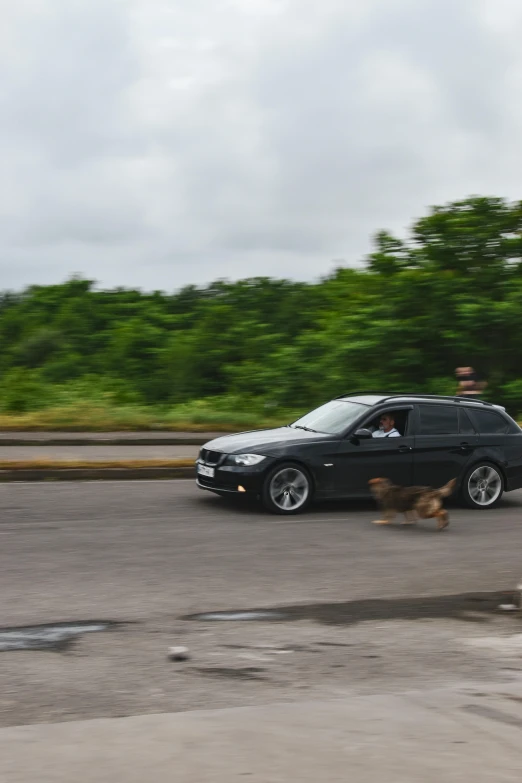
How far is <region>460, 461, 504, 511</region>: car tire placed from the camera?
13594 mm

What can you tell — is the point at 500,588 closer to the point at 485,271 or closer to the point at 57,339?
the point at 485,271

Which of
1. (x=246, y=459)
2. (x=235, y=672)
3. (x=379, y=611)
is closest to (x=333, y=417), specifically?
(x=246, y=459)

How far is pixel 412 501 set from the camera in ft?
39.1

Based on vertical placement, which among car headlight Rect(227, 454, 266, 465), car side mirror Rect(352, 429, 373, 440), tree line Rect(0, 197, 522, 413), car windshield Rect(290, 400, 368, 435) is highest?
tree line Rect(0, 197, 522, 413)

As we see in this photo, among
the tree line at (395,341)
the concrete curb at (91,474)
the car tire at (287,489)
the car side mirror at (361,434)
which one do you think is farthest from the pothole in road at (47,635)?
the tree line at (395,341)

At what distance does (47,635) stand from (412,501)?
608cm

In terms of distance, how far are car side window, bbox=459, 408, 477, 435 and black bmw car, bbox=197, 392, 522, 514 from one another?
1 cm

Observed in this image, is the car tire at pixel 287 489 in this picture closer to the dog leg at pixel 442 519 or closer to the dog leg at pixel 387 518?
the dog leg at pixel 387 518

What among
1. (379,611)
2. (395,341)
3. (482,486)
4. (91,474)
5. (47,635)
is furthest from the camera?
(395,341)

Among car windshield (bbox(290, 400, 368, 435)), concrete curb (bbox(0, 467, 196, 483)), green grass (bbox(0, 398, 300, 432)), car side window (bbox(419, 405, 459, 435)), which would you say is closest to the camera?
car windshield (bbox(290, 400, 368, 435))

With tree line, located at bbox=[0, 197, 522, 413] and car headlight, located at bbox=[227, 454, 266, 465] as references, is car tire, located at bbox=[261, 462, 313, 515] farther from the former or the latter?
tree line, located at bbox=[0, 197, 522, 413]

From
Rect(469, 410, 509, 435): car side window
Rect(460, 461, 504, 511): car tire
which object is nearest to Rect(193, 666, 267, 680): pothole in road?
Rect(460, 461, 504, 511): car tire

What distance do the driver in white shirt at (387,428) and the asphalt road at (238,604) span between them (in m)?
1.03

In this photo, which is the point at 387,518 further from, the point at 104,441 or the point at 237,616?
the point at 104,441
